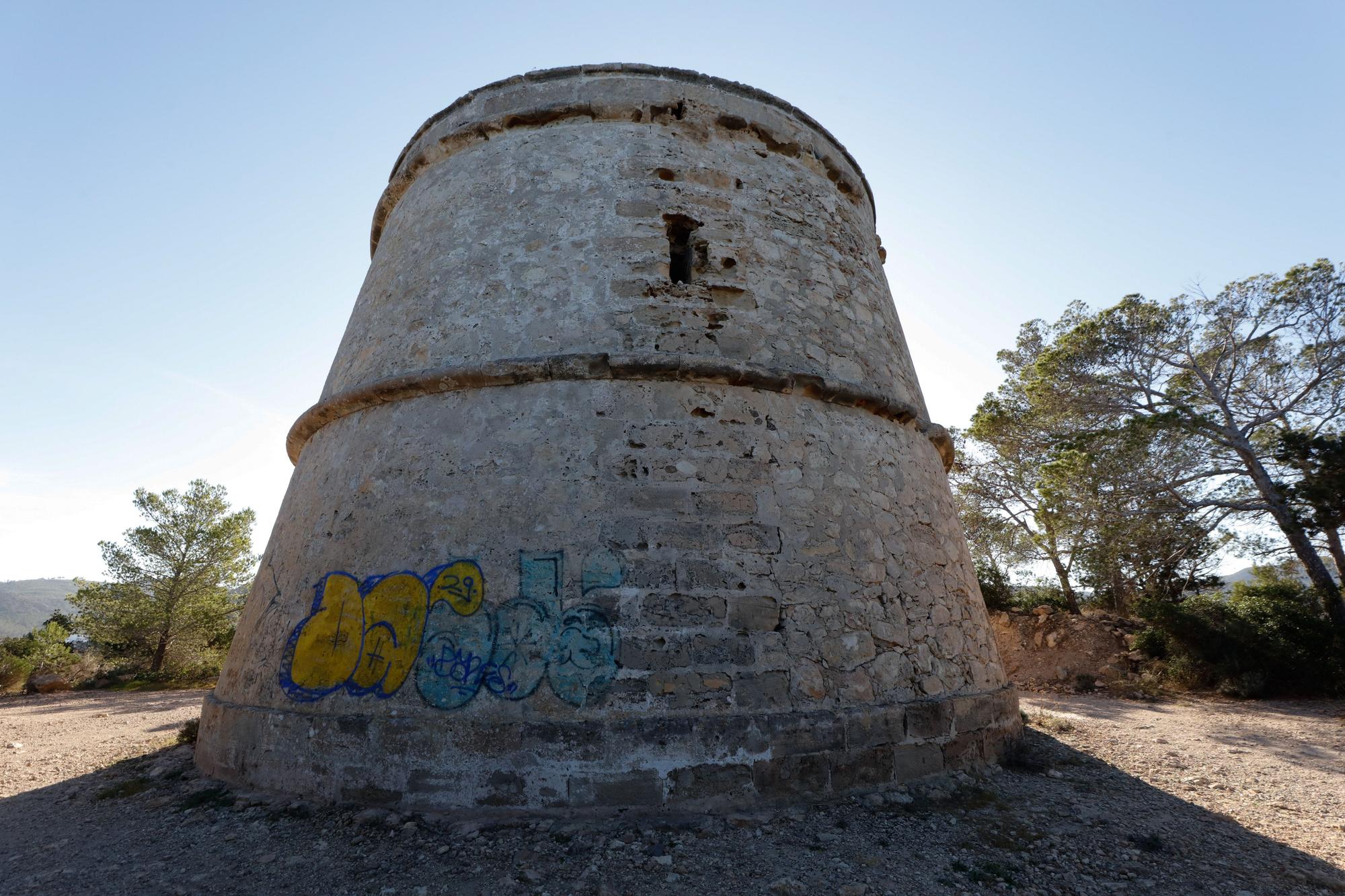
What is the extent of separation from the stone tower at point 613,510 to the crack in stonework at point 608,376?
20 mm

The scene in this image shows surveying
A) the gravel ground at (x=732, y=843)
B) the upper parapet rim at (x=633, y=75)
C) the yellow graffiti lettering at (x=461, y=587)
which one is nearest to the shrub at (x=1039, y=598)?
the gravel ground at (x=732, y=843)

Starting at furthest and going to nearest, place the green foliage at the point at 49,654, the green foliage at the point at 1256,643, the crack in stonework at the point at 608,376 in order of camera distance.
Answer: the green foliage at the point at 49,654 → the green foliage at the point at 1256,643 → the crack in stonework at the point at 608,376

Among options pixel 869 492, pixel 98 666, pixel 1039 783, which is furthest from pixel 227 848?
pixel 98 666

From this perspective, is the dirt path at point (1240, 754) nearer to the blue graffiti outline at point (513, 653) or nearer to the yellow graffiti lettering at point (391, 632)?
the blue graffiti outline at point (513, 653)

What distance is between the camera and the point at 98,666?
13234 mm

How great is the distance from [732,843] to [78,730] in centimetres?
713

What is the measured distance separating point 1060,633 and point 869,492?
9.03m

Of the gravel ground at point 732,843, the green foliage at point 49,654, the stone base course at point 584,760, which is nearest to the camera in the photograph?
the gravel ground at point 732,843

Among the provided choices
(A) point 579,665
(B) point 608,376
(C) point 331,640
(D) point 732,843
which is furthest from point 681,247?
(D) point 732,843

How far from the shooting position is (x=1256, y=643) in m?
9.15

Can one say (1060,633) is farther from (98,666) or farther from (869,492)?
(98,666)

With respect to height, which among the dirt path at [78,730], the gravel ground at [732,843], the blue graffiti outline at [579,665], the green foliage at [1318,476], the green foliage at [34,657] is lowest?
the gravel ground at [732,843]

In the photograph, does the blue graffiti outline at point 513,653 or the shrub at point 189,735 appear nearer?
the blue graffiti outline at point 513,653

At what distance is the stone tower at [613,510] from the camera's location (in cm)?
334
